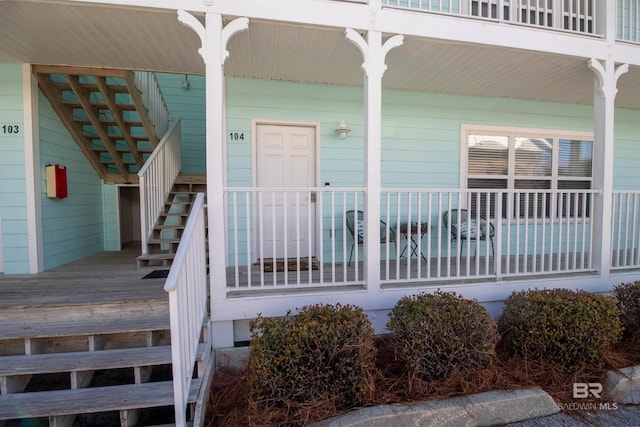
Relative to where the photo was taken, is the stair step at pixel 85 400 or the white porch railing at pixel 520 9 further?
the white porch railing at pixel 520 9

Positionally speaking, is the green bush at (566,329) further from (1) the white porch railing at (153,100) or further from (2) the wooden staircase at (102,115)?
(1) the white porch railing at (153,100)

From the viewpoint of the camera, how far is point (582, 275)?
11.0ft

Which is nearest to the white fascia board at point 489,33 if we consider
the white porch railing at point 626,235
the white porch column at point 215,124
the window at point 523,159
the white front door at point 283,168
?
the white porch column at point 215,124

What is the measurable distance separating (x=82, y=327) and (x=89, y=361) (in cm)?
34

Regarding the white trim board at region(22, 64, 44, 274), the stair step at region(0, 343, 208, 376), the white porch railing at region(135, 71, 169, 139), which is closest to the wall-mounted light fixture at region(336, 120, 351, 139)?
the white porch railing at region(135, 71, 169, 139)

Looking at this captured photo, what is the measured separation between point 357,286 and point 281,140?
→ 233cm

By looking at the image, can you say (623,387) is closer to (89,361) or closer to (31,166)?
(89,361)

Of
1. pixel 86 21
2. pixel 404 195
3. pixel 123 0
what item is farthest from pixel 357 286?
pixel 86 21

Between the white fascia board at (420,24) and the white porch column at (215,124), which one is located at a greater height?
the white fascia board at (420,24)

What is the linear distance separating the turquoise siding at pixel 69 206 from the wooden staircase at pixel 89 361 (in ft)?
4.56

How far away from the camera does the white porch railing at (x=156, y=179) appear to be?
3719 mm

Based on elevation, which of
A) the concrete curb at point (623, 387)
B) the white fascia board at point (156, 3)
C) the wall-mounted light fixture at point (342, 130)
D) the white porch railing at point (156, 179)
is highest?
the white fascia board at point (156, 3)

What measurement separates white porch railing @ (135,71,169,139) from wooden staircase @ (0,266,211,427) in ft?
9.18

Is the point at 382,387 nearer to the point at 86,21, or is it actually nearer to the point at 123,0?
the point at 123,0
